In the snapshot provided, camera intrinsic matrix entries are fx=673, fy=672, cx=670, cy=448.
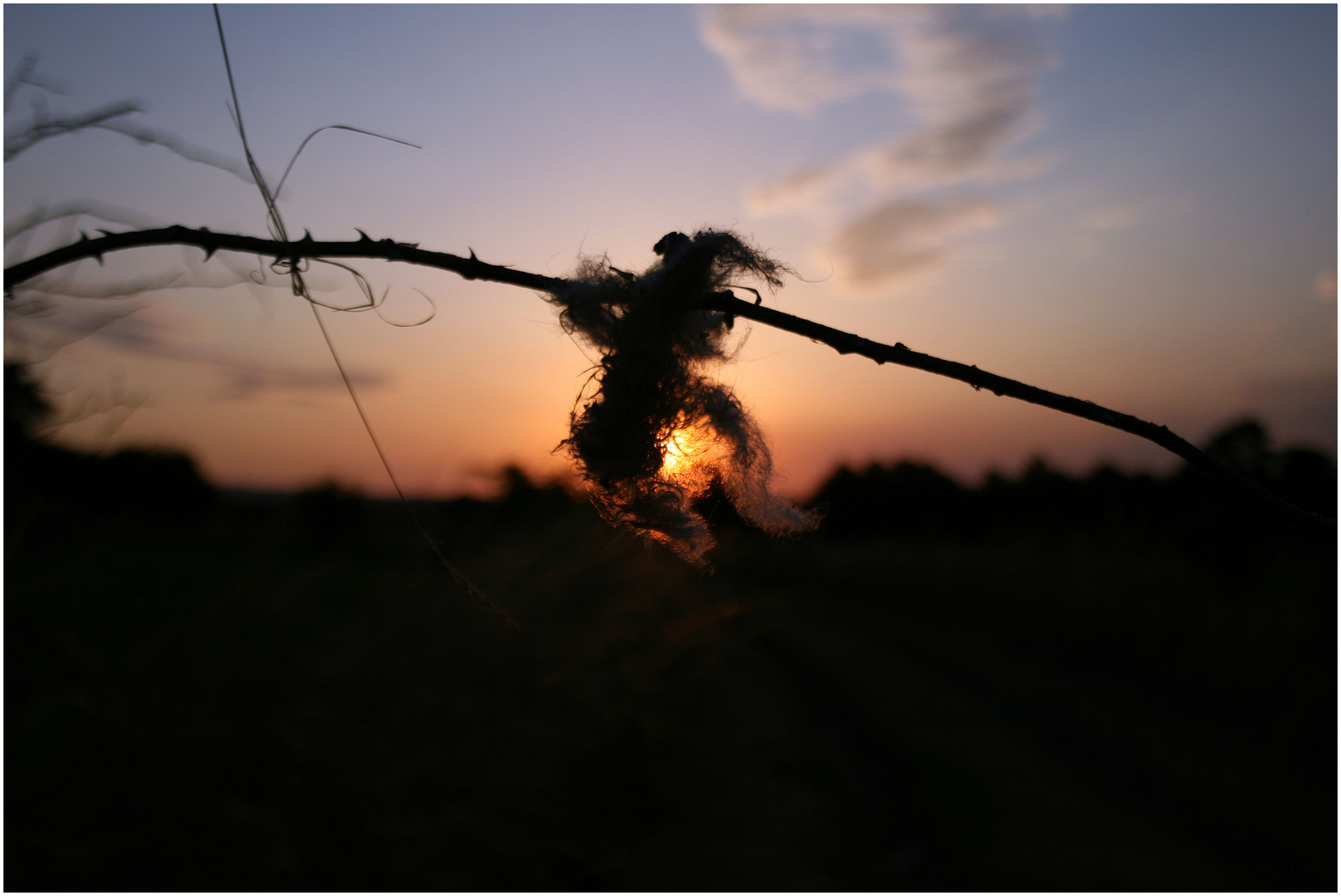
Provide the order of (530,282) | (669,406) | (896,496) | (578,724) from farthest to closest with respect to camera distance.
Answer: (896,496), (578,724), (669,406), (530,282)

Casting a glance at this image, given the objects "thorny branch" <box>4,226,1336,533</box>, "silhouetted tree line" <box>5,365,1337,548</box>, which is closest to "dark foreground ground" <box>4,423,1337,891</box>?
"silhouetted tree line" <box>5,365,1337,548</box>

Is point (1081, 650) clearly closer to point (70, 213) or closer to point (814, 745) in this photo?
point (814, 745)

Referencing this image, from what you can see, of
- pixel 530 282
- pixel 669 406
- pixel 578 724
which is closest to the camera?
pixel 530 282

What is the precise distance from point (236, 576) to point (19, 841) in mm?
3368

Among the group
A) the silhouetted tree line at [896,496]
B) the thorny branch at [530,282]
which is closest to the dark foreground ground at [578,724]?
the silhouetted tree line at [896,496]

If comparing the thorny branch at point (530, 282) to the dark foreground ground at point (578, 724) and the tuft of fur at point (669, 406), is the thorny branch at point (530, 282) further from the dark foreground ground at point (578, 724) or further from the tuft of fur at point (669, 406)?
the dark foreground ground at point (578, 724)

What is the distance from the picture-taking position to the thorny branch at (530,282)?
912 mm

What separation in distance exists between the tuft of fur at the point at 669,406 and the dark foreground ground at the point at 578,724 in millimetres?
165

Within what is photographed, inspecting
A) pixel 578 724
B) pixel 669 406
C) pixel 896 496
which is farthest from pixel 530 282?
pixel 896 496

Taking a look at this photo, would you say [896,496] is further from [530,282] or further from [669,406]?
[530,282]

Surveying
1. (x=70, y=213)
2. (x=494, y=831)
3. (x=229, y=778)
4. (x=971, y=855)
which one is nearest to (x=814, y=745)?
(x=971, y=855)

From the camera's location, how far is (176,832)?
3.89 meters

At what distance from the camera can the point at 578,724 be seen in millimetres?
6332

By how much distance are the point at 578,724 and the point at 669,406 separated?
587cm
